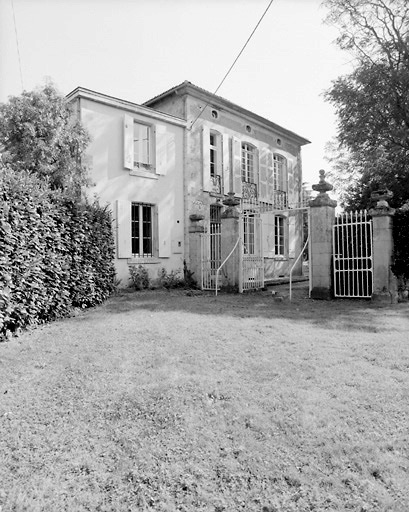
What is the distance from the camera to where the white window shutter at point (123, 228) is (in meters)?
11.5

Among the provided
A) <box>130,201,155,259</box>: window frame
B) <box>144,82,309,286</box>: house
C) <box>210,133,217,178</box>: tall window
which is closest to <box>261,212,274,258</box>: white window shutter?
<box>144,82,309,286</box>: house

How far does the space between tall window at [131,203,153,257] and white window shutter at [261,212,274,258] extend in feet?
18.1

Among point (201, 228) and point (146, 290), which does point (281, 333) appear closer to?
point (146, 290)

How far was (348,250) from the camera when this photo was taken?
9.48m

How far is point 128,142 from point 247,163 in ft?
20.6

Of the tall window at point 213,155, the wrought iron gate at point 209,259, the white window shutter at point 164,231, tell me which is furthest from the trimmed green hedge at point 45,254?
the tall window at point 213,155

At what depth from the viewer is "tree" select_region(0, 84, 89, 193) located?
948 centimetres

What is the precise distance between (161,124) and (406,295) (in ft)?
29.7

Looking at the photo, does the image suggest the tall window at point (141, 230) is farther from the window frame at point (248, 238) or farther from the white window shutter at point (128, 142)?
the window frame at point (248, 238)

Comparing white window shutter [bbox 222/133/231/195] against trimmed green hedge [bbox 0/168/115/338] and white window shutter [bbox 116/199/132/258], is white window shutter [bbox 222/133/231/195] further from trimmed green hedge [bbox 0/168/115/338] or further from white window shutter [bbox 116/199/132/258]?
trimmed green hedge [bbox 0/168/115/338]

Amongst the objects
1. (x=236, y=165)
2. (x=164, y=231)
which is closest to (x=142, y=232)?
(x=164, y=231)

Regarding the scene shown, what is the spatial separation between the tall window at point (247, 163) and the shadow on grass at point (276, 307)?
23.8 feet

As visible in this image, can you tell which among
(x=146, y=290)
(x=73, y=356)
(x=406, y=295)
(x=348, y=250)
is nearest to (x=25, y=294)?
(x=73, y=356)

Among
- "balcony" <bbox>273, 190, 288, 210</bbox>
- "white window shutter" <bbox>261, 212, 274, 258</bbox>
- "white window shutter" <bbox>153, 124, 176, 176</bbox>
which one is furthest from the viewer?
"balcony" <bbox>273, 190, 288, 210</bbox>
